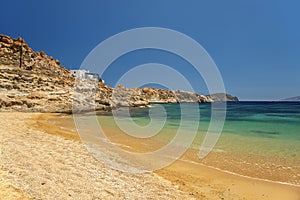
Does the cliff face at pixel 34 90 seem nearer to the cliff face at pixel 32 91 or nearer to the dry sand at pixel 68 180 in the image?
the cliff face at pixel 32 91

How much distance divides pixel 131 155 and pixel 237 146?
6.66 metres

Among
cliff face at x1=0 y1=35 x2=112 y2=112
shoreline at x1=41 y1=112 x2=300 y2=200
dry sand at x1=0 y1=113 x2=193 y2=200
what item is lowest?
dry sand at x1=0 y1=113 x2=193 y2=200

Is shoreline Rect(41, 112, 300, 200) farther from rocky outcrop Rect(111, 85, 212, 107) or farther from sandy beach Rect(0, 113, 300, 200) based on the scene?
rocky outcrop Rect(111, 85, 212, 107)

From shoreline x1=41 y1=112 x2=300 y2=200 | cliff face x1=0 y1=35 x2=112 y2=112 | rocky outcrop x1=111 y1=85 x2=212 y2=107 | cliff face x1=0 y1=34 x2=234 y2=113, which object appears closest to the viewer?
shoreline x1=41 y1=112 x2=300 y2=200

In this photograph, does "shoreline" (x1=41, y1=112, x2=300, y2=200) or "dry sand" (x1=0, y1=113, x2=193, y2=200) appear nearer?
"dry sand" (x1=0, y1=113, x2=193, y2=200)

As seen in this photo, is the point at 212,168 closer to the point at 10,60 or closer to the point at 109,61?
the point at 109,61

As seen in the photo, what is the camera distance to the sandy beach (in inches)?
227

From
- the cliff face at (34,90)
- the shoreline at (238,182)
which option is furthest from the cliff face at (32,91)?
the shoreline at (238,182)

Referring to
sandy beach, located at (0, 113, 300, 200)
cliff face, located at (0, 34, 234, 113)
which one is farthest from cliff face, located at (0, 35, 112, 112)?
sandy beach, located at (0, 113, 300, 200)

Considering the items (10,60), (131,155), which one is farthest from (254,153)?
(10,60)

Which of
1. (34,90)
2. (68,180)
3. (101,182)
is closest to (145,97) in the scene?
(34,90)

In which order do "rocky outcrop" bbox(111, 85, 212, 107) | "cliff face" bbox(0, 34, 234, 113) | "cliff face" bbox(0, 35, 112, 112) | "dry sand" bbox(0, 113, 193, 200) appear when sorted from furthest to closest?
"rocky outcrop" bbox(111, 85, 212, 107)
"cliff face" bbox(0, 34, 234, 113)
"cliff face" bbox(0, 35, 112, 112)
"dry sand" bbox(0, 113, 193, 200)

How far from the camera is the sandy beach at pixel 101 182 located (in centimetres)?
577

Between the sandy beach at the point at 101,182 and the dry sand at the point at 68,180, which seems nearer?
the dry sand at the point at 68,180
